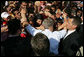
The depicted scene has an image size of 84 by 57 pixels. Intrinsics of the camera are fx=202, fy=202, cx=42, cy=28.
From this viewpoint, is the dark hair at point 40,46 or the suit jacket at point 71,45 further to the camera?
the suit jacket at point 71,45

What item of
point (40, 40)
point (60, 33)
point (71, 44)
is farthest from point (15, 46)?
point (60, 33)

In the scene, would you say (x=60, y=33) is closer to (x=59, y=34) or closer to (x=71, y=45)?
(x=59, y=34)

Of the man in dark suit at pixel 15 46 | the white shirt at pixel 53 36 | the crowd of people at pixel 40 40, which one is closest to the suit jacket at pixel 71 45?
the crowd of people at pixel 40 40

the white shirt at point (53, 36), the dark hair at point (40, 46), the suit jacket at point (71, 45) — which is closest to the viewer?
the dark hair at point (40, 46)

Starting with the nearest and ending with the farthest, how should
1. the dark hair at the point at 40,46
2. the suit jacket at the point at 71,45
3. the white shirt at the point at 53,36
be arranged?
the dark hair at the point at 40,46 < the suit jacket at the point at 71,45 < the white shirt at the point at 53,36

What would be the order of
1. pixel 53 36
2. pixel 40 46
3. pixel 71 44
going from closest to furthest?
1. pixel 40 46
2. pixel 71 44
3. pixel 53 36

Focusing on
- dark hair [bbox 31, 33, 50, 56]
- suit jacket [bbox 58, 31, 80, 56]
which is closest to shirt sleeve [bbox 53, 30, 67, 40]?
suit jacket [bbox 58, 31, 80, 56]

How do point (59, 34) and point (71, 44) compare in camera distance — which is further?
point (59, 34)

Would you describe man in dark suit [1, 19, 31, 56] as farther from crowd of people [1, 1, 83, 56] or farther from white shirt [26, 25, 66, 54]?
white shirt [26, 25, 66, 54]

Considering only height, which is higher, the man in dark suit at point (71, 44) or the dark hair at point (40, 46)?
the dark hair at point (40, 46)

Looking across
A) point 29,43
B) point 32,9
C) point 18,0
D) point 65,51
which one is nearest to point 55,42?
point 65,51

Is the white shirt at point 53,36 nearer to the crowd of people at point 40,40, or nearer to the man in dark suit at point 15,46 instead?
the crowd of people at point 40,40

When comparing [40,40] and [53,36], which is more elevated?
[40,40]

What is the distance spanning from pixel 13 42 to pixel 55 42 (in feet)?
4.12
